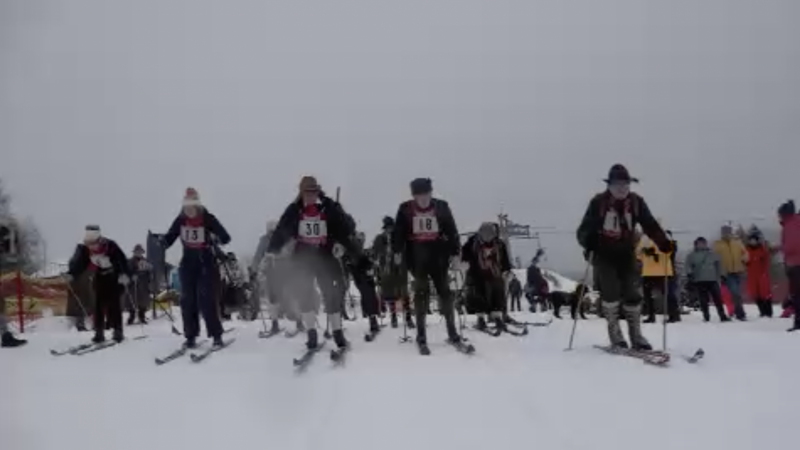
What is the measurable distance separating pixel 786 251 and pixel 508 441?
847cm

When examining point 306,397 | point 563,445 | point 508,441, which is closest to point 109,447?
point 306,397

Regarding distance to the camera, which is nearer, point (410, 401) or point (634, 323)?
point (410, 401)

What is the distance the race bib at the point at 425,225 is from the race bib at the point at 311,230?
1156 mm

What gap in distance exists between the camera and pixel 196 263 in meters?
9.43

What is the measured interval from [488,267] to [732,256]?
6.22 m

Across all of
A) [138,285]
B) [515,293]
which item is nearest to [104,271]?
[138,285]

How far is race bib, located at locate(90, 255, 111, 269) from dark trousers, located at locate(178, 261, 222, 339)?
6.70 ft

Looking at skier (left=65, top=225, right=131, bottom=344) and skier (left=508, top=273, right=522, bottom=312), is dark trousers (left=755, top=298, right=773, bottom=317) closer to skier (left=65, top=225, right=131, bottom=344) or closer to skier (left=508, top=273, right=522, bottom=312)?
skier (left=508, top=273, right=522, bottom=312)

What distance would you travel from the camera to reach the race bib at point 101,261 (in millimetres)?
10789

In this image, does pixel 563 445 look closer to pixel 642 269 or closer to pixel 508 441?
pixel 508 441

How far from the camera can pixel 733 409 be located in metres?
5.46

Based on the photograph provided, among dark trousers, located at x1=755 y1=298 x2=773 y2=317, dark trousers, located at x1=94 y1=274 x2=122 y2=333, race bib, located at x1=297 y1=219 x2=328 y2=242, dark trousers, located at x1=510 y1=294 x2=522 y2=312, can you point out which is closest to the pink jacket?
dark trousers, located at x1=755 y1=298 x2=773 y2=317

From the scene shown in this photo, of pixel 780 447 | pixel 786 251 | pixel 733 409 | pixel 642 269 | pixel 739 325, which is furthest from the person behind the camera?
pixel 642 269

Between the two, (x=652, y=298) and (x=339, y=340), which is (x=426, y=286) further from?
(x=652, y=298)
